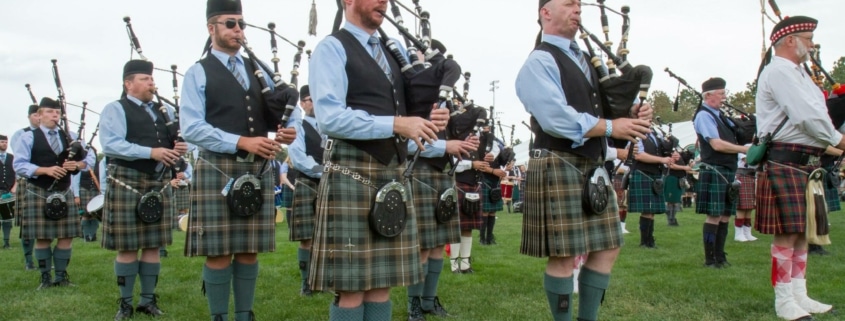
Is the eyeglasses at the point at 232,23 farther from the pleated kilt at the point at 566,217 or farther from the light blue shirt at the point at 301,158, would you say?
the pleated kilt at the point at 566,217

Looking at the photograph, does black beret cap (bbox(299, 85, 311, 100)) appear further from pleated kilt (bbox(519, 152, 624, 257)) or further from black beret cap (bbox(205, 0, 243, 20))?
pleated kilt (bbox(519, 152, 624, 257))

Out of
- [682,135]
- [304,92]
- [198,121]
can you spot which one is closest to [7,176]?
[304,92]

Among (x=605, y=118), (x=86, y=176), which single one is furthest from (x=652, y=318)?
(x=86, y=176)

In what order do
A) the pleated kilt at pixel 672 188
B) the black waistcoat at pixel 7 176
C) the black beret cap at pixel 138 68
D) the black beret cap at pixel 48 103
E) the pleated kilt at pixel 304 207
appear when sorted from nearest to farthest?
the black beret cap at pixel 138 68, the pleated kilt at pixel 304 207, the black beret cap at pixel 48 103, the pleated kilt at pixel 672 188, the black waistcoat at pixel 7 176

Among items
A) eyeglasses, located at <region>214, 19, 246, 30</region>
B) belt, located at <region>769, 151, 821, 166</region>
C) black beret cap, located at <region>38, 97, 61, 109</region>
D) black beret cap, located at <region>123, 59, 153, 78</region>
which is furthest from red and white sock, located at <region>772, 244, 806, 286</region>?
black beret cap, located at <region>38, 97, 61, 109</region>

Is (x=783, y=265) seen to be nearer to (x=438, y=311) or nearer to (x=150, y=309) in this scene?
(x=438, y=311)

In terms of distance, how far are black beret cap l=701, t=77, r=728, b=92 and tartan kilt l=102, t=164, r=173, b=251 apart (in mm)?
5008

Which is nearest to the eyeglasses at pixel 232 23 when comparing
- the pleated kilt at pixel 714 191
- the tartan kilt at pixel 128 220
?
the tartan kilt at pixel 128 220

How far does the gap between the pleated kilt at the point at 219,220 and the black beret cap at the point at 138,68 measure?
61.9 inches

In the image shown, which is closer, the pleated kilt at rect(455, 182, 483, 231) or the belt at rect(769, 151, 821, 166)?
the belt at rect(769, 151, 821, 166)

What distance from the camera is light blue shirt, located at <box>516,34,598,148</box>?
2916 millimetres

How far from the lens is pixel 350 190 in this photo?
2520 mm

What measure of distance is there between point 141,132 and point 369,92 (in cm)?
266

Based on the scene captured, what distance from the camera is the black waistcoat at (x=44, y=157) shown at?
5.86m
